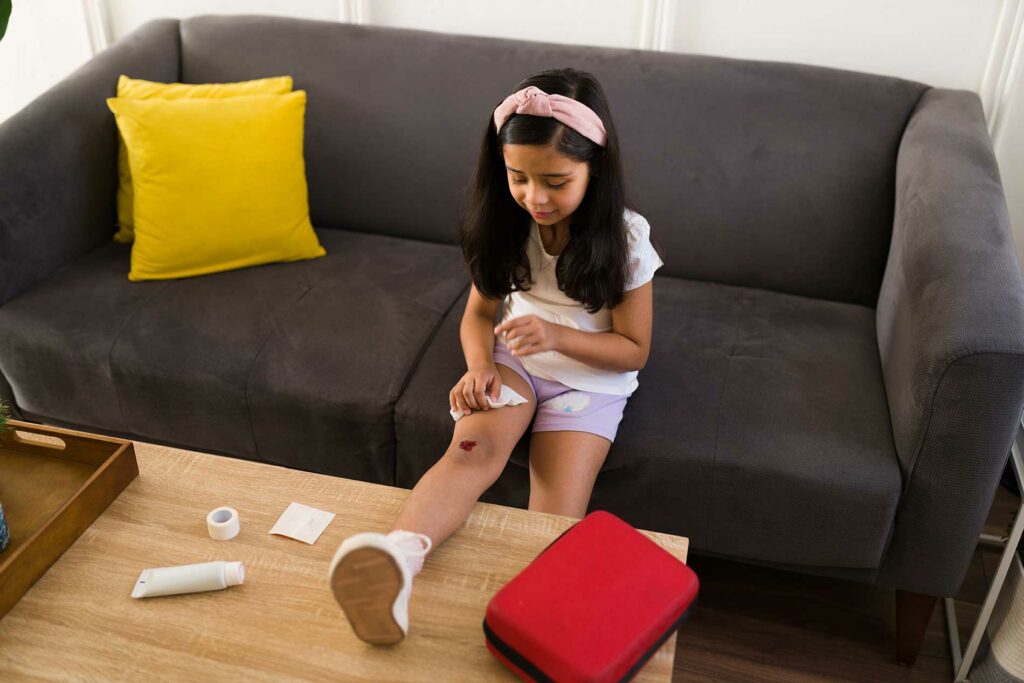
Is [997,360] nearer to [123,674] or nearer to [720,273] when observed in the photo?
[720,273]

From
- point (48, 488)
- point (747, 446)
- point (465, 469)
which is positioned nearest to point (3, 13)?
point (48, 488)

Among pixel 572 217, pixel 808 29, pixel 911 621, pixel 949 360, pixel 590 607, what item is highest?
pixel 808 29

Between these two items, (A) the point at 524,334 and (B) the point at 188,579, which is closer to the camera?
(B) the point at 188,579

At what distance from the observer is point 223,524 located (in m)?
1.24

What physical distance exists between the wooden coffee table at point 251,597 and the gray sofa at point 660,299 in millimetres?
345

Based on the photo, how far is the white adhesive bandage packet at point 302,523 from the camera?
4.13 feet

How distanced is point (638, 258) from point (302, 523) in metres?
0.69

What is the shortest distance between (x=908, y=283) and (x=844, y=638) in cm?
66

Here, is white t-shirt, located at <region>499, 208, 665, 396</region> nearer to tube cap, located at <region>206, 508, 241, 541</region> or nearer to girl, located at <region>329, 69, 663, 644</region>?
girl, located at <region>329, 69, 663, 644</region>

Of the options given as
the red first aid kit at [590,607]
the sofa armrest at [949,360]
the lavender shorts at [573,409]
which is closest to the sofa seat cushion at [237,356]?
the lavender shorts at [573,409]

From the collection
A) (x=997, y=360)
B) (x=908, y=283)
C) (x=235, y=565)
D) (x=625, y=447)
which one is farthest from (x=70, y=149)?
(x=997, y=360)

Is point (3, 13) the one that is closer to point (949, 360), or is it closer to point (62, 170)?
point (62, 170)

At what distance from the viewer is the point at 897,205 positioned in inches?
72.5

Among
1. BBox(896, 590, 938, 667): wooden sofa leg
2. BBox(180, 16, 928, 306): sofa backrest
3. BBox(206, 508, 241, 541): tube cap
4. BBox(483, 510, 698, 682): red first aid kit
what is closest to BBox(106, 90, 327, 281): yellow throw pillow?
BBox(180, 16, 928, 306): sofa backrest
